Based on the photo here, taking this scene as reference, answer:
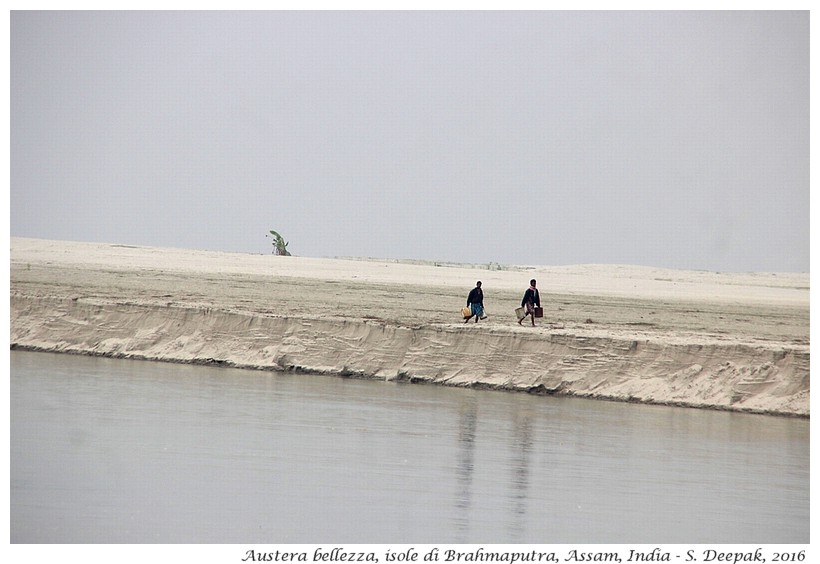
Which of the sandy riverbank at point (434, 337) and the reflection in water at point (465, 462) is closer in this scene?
the reflection in water at point (465, 462)

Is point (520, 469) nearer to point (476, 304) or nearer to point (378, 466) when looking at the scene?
point (378, 466)

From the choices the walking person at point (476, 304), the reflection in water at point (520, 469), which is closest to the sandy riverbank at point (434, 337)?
the walking person at point (476, 304)

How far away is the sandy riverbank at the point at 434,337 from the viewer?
2305 cm

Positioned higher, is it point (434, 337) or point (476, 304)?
point (476, 304)

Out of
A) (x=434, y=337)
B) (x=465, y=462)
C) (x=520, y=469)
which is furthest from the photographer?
(x=434, y=337)

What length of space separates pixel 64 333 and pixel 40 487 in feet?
47.1

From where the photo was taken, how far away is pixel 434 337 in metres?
24.8

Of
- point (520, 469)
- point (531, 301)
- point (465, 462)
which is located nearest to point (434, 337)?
point (531, 301)

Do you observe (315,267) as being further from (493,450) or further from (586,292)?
(493,450)

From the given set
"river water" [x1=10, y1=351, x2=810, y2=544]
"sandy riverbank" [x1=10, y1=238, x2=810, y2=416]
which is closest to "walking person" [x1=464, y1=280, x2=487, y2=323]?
"sandy riverbank" [x1=10, y1=238, x2=810, y2=416]

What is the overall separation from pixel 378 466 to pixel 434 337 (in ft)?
31.4

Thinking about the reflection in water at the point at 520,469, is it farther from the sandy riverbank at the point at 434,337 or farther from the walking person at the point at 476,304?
the walking person at the point at 476,304

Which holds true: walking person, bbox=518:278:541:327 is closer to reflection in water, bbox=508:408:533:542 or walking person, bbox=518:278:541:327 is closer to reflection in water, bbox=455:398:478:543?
reflection in water, bbox=455:398:478:543

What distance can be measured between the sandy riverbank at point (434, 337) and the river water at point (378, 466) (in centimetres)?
100
